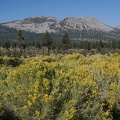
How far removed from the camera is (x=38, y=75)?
592 cm

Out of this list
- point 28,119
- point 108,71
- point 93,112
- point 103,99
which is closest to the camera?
point 28,119

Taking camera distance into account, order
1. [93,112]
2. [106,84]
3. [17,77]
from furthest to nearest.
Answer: [106,84], [17,77], [93,112]

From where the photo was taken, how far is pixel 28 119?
5098mm

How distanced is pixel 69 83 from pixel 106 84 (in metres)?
1.82

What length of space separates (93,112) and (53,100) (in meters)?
0.97

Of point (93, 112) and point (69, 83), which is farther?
point (69, 83)

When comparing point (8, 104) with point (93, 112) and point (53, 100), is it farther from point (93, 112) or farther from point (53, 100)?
point (93, 112)

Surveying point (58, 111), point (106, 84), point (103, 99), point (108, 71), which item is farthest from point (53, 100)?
point (108, 71)

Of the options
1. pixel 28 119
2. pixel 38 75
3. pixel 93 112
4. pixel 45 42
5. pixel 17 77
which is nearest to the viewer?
pixel 28 119

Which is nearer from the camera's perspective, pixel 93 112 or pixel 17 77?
pixel 93 112

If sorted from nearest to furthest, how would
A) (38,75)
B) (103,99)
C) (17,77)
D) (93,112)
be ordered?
1. (93,112)
2. (38,75)
3. (17,77)
4. (103,99)

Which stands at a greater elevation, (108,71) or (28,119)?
(108,71)

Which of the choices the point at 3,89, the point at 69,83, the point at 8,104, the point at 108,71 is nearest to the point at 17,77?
the point at 3,89

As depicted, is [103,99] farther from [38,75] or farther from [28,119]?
[28,119]
